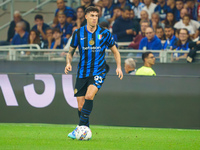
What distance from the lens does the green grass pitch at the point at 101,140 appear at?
22.3 ft

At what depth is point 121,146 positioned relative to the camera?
695 cm

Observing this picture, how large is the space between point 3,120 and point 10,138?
3.30m

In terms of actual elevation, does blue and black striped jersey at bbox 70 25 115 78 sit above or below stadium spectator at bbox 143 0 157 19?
below

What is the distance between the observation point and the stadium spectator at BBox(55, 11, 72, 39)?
16.7m

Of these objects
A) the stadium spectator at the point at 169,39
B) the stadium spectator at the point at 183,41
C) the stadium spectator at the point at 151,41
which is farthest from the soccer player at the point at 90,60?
the stadium spectator at the point at 169,39

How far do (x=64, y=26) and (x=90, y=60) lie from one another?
9.35m

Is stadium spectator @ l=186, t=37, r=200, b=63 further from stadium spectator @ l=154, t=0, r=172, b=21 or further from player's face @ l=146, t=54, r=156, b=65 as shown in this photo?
stadium spectator @ l=154, t=0, r=172, b=21

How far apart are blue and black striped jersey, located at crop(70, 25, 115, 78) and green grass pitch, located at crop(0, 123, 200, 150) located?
3.79 ft

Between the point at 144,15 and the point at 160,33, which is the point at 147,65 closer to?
the point at 160,33

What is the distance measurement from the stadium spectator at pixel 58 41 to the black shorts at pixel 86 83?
8.28 meters

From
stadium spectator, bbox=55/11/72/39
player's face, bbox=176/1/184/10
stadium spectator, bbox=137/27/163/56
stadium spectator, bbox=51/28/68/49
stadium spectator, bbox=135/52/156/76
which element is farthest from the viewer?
stadium spectator, bbox=55/11/72/39

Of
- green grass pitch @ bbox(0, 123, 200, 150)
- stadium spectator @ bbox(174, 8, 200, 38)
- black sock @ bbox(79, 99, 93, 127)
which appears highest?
stadium spectator @ bbox(174, 8, 200, 38)

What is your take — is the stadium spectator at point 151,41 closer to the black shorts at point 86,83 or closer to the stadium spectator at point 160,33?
the stadium spectator at point 160,33

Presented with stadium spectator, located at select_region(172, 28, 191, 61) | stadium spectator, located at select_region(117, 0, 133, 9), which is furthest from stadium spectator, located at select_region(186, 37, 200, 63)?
stadium spectator, located at select_region(117, 0, 133, 9)
